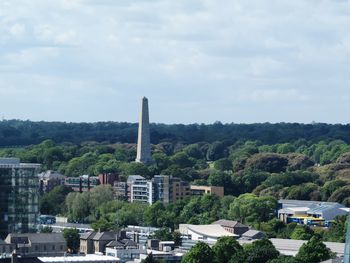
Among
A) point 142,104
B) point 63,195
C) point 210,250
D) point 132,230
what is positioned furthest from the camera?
point 142,104

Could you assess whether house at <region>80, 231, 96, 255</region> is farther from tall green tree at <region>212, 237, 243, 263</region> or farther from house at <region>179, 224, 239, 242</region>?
tall green tree at <region>212, 237, 243, 263</region>

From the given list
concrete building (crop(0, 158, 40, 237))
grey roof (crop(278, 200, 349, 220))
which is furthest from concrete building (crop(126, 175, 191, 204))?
concrete building (crop(0, 158, 40, 237))

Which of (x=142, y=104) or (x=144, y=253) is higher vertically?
(x=142, y=104)

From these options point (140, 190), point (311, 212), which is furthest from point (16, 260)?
point (140, 190)

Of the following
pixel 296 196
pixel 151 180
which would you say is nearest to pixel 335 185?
pixel 296 196

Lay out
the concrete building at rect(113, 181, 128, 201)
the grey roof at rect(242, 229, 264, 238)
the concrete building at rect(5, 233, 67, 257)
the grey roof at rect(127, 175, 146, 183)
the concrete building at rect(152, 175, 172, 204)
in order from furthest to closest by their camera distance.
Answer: the grey roof at rect(127, 175, 146, 183)
the concrete building at rect(113, 181, 128, 201)
the concrete building at rect(152, 175, 172, 204)
the grey roof at rect(242, 229, 264, 238)
the concrete building at rect(5, 233, 67, 257)

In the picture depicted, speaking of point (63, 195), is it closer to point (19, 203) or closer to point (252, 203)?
point (252, 203)

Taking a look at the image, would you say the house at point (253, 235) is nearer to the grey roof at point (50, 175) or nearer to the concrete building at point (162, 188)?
the concrete building at point (162, 188)
